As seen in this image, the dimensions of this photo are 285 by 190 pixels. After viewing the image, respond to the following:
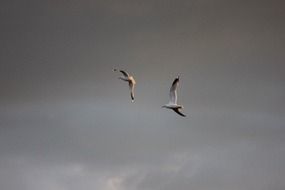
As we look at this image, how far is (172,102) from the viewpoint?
99.1m

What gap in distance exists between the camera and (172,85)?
98812mm

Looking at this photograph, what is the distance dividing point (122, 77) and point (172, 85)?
5.11m

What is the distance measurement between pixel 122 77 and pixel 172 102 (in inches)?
211

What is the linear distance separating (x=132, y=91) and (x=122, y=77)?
2.35 metres

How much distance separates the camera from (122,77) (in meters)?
102

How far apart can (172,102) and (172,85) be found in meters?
1.46

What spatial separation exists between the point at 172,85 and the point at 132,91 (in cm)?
353

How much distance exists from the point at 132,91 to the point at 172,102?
3.56 metres

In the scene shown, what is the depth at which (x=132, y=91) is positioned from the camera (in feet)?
327
